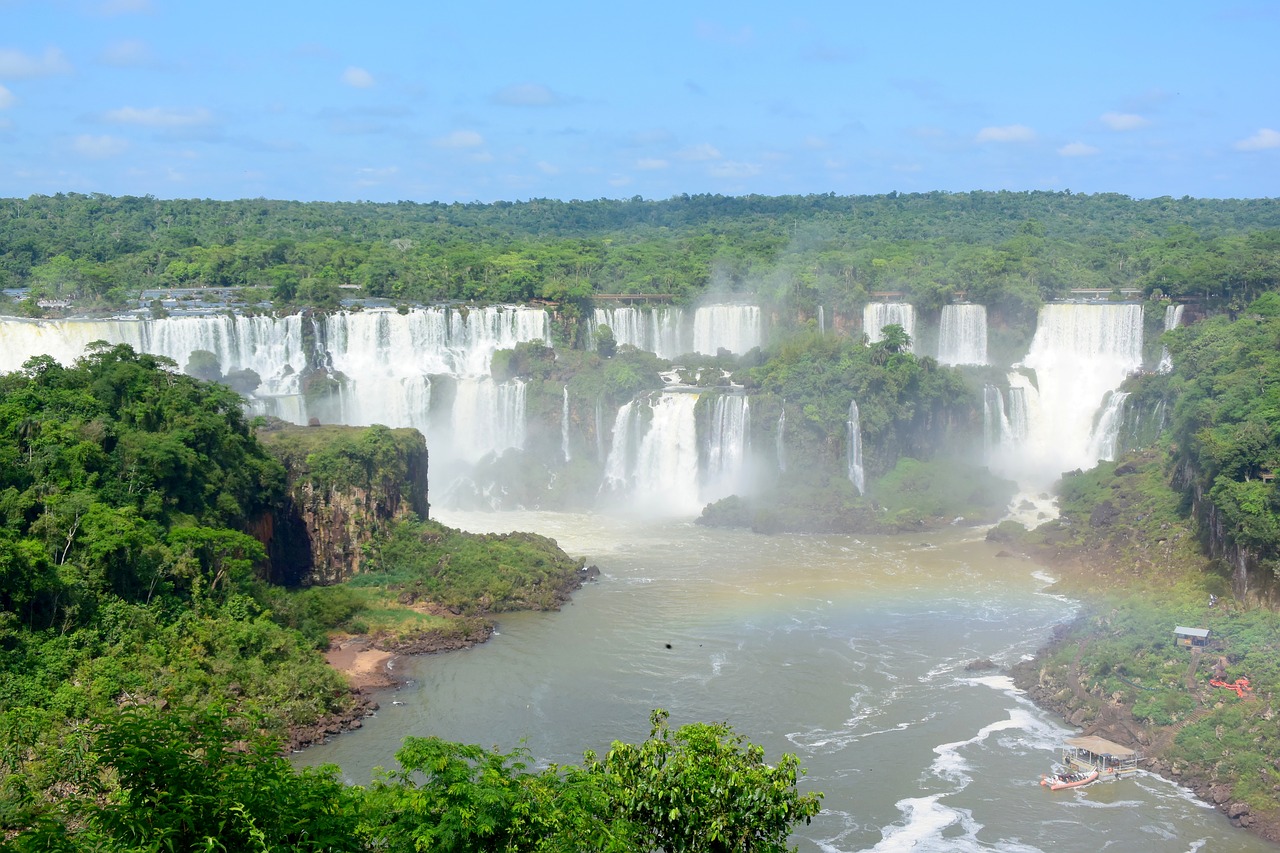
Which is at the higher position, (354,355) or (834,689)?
(354,355)

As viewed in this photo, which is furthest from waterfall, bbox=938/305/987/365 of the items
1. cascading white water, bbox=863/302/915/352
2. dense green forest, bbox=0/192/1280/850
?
cascading white water, bbox=863/302/915/352

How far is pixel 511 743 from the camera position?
26203mm

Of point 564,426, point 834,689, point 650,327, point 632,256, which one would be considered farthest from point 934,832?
point 632,256

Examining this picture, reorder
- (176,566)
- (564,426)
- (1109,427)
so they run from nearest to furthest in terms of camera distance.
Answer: (176,566)
(1109,427)
(564,426)

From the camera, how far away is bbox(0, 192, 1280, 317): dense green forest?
61.3 metres

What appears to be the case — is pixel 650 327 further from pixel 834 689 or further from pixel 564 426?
pixel 834 689

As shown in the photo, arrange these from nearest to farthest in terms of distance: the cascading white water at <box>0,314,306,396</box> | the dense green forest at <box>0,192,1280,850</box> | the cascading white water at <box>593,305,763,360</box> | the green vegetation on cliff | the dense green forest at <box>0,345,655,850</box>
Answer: the dense green forest at <box>0,192,1280,850</box> → the dense green forest at <box>0,345,655,850</box> → the green vegetation on cliff → the cascading white water at <box>0,314,306,396</box> → the cascading white water at <box>593,305,763,360</box>

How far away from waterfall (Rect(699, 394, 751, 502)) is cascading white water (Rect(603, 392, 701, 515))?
609 mm

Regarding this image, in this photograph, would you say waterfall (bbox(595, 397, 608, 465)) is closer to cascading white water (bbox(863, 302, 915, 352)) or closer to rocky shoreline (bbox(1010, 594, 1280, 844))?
cascading white water (bbox(863, 302, 915, 352))

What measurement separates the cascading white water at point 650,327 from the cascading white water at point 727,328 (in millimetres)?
754

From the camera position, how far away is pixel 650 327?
62531 millimetres

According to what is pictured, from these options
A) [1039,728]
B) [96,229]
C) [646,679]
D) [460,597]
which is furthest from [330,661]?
[96,229]

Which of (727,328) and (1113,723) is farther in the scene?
(727,328)

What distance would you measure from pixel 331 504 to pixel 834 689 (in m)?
14.9
